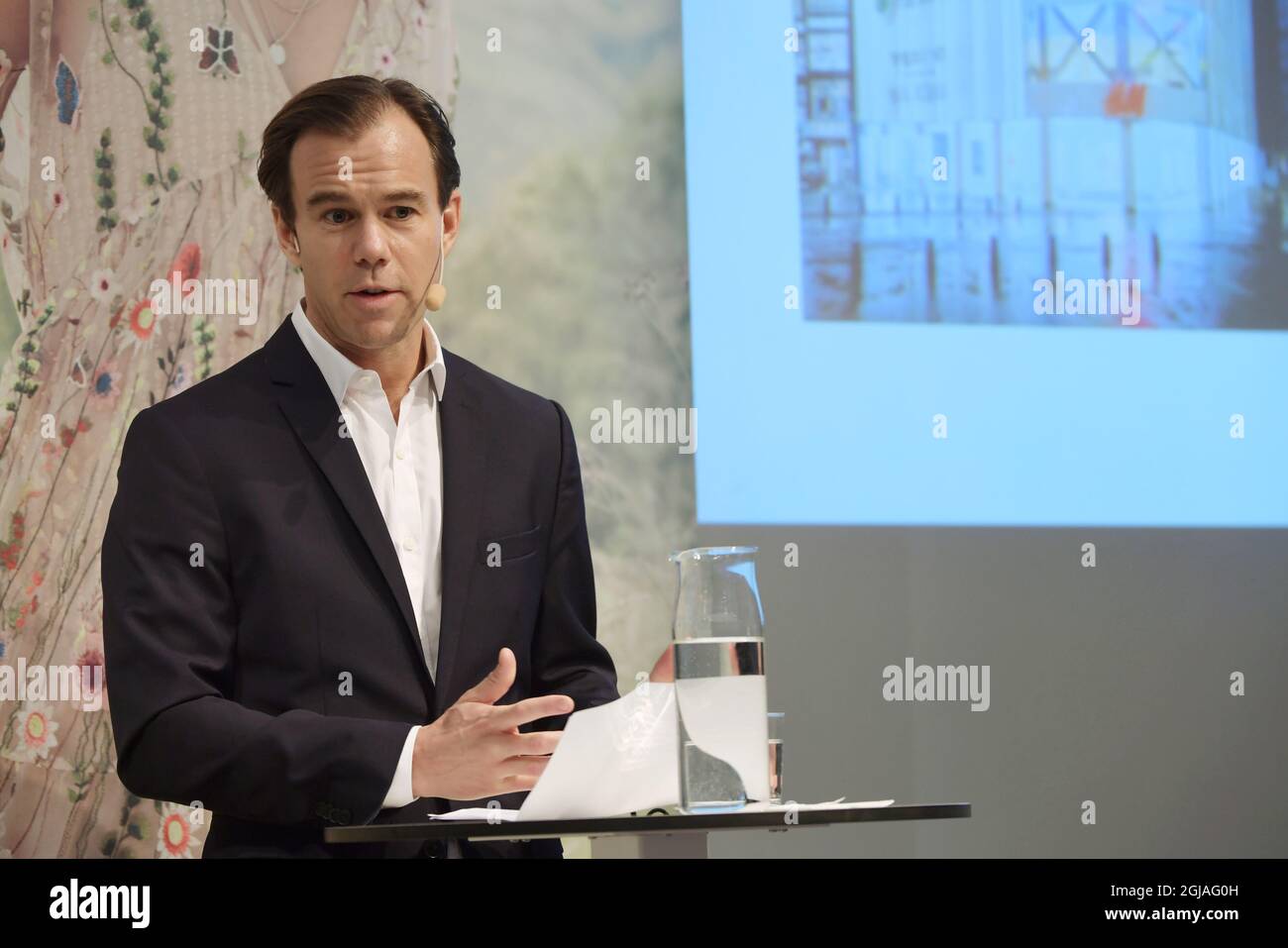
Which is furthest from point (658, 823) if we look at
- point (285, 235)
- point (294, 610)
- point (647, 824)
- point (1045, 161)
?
point (1045, 161)

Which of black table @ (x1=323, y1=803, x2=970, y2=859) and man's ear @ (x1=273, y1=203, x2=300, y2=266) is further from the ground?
man's ear @ (x1=273, y1=203, x2=300, y2=266)

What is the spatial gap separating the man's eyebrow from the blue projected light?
54.8 inches

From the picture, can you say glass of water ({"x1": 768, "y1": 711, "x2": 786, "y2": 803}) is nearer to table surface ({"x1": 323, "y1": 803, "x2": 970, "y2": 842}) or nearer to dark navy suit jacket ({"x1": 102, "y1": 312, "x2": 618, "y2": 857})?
table surface ({"x1": 323, "y1": 803, "x2": 970, "y2": 842})

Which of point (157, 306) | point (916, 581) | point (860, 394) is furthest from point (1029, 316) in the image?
point (157, 306)

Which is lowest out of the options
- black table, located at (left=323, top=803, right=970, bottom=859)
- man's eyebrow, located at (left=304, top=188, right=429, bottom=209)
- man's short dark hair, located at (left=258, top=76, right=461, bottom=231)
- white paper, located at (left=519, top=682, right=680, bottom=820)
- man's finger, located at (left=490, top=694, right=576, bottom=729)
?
black table, located at (left=323, top=803, right=970, bottom=859)

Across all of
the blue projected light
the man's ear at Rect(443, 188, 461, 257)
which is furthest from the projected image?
the man's ear at Rect(443, 188, 461, 257)

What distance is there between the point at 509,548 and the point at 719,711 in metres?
0.73

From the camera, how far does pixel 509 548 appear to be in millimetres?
2211

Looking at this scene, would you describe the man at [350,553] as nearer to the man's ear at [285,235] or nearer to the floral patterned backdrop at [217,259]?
the man's ear at [285,235]

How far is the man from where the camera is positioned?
6.07 ft

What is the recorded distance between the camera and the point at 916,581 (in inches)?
144

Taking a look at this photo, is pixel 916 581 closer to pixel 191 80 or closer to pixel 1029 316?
pixel 1029 316
